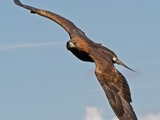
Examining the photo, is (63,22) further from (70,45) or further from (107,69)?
(107,69)

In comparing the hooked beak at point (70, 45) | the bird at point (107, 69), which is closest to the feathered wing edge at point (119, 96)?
the bird at point (107, 69)

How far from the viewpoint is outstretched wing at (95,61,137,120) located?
26750 mm

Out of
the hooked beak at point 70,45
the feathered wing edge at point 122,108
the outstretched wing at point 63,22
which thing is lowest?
the feathered wing edge at point 122,108

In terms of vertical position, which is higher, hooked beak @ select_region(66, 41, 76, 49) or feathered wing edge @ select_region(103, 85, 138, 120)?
hooked beak @ select_region(66, 41, 76, 49)

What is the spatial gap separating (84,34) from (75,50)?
6.13 ft

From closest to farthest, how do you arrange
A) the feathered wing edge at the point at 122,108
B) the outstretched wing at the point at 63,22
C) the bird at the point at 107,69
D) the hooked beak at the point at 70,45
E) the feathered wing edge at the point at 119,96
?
the feathered wing edge at the point at 122,108 → the feathered wing edge at the point at 119,96 → the bird at the point at 107,69 → the hooked beak at the point at 70,45 → the outstretched wing at the point at 63,22

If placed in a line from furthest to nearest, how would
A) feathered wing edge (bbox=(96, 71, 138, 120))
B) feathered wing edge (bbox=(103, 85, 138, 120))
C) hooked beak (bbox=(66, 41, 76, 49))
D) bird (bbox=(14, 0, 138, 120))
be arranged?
1. hooked beak (bbox=(66, 41, 76, 49))
2. bird (bbox=(14, 0, 138, 120))
3. feathered wing edge (bbox=(96, 71, 138, 120))
4. feathered wing edge (bbox=(103, 85, 138, 120))

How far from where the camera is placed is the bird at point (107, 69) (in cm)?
2692

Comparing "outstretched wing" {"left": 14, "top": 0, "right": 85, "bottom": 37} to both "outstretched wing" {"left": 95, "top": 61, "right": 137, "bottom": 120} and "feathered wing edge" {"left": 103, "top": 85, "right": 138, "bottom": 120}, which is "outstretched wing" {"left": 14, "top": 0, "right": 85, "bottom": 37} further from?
"feathered wing edge" {"left": 103, "top": 85, "right": 138, "bottom": 120}

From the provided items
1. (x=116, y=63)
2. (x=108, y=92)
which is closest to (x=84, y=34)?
(x=116, y=63)

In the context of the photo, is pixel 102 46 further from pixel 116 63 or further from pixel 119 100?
pixel 119 100

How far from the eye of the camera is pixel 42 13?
1303 inches

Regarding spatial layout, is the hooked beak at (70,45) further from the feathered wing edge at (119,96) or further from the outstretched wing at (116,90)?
the feathered wing edge at (119,96)

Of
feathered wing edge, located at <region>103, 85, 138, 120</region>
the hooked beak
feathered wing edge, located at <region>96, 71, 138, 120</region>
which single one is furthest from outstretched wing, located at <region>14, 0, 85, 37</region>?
feathered wing edge, located at <region>103, 85, 138, 120</region>
